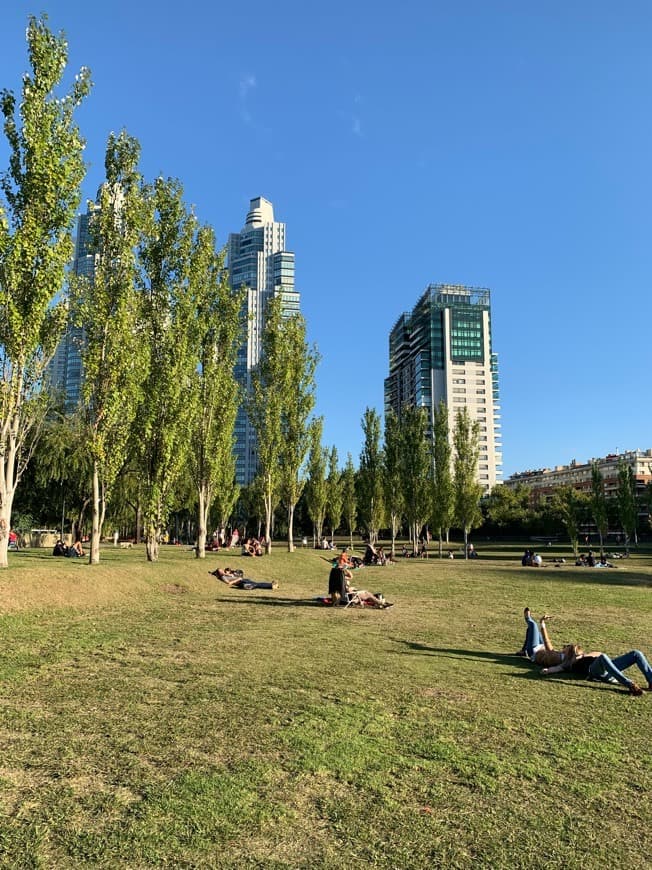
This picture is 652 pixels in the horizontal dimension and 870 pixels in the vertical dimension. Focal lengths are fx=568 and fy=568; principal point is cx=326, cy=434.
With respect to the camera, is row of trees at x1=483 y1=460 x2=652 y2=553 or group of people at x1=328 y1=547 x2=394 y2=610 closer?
group of people at x1=328 y1=547 x2=394 y2=610

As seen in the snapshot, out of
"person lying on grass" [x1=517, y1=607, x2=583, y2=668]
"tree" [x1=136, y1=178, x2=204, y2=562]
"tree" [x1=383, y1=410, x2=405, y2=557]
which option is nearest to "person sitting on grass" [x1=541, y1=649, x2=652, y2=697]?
"person lying on grass" [x1=517, y1=607, x2=583, y2=668]

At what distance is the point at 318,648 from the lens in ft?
37.5

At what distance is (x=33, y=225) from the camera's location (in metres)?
18.1

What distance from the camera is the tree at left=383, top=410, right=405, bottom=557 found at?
56031mm

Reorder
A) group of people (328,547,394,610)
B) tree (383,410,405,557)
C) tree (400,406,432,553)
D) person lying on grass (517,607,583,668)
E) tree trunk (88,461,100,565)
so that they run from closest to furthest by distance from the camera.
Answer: person lying on grass (517,607,583,668)
group of people (328,547,394,610)
tree trunk (88,461,100,565)
tree (400,406,432,553)
tree (383,410,405,557)

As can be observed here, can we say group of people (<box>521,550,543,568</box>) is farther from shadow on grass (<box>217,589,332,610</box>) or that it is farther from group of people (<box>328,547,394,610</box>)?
shadow on grass (<box>217,589,332,610</box>)

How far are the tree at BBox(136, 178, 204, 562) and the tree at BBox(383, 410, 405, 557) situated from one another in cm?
3184

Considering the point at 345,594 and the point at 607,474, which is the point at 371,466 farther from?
the point at 607,474

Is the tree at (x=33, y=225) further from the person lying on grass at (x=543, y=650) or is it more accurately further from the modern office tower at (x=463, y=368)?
the modern office tower at (x=463, y=368)

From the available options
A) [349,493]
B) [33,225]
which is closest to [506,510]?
[349,493]

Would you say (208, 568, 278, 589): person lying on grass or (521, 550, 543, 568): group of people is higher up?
(208, 568, 278, 589): person lying on grass

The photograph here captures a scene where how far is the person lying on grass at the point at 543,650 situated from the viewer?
Result: 10033mm

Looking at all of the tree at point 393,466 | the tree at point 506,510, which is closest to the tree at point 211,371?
the tree at point 393,466

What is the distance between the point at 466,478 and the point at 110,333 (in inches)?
1637
